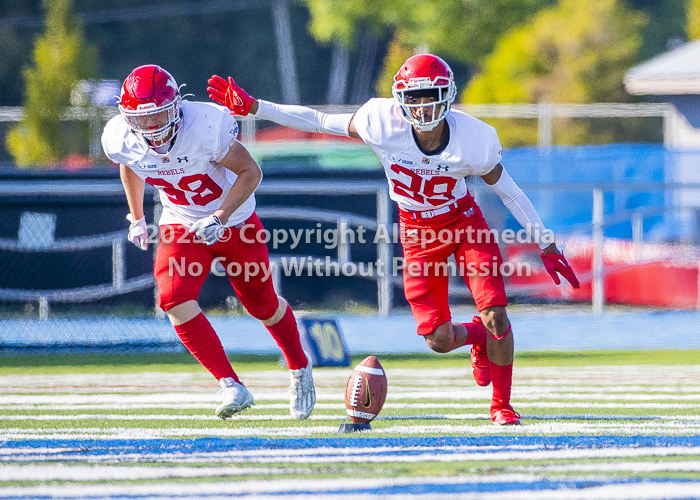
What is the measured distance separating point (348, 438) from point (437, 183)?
4.48 feet

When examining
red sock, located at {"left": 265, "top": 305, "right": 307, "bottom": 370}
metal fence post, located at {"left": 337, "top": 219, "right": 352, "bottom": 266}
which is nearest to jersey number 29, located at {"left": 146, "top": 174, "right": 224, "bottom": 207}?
red sock, located at {"left": 265, "top": 305, "right": 307, "bottom": 370}

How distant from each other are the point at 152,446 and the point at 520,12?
2858cm

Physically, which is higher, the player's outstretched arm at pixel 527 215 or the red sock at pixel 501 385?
the player's outstretched arm at pixel 527 215

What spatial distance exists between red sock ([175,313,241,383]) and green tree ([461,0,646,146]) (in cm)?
1885

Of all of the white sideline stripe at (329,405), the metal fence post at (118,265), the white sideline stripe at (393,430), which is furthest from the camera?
the metal fence post at (118,265)

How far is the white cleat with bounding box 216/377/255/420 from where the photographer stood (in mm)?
5414

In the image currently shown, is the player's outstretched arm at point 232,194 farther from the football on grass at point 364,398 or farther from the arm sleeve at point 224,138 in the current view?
the football on grass at point 364,398

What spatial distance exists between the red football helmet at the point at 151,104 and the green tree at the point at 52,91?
16.1 meters

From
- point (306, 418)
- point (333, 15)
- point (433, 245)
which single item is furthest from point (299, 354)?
point (333, 15)

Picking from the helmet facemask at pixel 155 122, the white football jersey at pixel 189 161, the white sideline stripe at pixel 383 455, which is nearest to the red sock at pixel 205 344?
the white football jersey at pixel 189 161

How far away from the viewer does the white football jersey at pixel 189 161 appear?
5.47 m

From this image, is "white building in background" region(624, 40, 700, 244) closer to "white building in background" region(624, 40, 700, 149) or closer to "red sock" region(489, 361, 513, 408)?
"white building in background" region(624, 40, 700, 149)

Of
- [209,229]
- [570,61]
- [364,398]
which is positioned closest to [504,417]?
[364,398]

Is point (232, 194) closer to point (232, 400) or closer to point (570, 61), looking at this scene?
point (232, 400)
